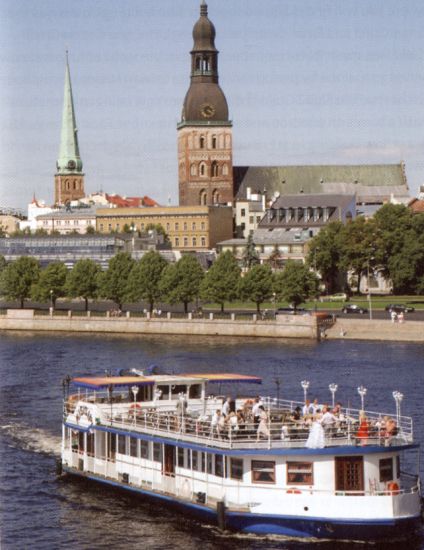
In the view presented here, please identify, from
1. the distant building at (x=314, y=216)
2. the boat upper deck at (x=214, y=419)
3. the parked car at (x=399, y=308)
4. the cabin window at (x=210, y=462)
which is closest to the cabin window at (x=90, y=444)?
the boat upper deck at (x=214, y=419)

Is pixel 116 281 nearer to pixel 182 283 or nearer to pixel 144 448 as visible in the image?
pixel 182 283

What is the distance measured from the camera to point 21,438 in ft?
192

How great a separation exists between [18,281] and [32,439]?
303ft

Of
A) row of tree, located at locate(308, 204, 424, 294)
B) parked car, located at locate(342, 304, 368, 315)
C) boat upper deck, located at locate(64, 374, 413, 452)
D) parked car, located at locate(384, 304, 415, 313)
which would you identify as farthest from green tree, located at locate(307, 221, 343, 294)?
boat upper deck, located at locate(64, 374, 413, 452)

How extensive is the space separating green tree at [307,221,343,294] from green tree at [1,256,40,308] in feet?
112

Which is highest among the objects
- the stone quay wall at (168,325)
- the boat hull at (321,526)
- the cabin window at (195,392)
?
A: the stone quay wall at (168,325)

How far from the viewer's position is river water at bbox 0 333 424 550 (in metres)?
41.7

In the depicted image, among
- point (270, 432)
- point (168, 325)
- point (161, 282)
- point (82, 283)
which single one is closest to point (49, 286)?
point (82, 283)

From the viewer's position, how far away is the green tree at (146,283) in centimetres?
13938

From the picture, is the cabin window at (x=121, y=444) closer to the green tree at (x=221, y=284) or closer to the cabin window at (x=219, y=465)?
the cabin window at (x=219, y=465)

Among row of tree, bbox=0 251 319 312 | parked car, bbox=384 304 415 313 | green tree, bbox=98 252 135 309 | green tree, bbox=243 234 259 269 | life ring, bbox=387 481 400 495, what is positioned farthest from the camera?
green tree, bbox=243 234 259 269

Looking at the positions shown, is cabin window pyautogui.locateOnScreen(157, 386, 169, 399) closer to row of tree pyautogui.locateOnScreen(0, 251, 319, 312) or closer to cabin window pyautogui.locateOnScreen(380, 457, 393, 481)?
cabin window pyautogui.locateOnScreen(380, 457, 393, 481)

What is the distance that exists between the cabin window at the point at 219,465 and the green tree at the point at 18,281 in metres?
108

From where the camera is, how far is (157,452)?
146 ft
